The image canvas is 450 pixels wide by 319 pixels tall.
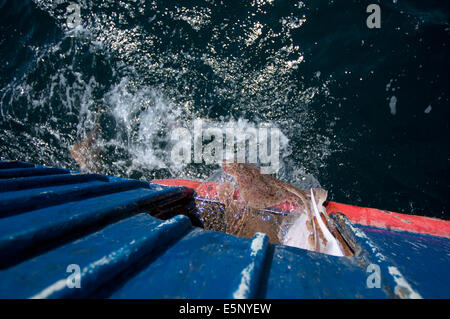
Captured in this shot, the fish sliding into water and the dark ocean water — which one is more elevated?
the dark ocean water

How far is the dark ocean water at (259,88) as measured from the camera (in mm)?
4148

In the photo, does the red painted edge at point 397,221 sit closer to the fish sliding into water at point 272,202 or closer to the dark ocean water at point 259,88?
the fish sliding into water at point 272,202

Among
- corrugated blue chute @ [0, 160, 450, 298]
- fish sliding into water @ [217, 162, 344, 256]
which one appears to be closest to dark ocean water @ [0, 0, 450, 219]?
fish sliding into water @ [217, 162, 344, 256]

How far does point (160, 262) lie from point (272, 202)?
2047 mm

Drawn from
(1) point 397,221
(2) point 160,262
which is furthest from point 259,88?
(2) point 160,262

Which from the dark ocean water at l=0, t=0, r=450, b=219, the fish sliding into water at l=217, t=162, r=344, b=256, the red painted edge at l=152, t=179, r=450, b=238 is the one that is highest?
the dark ocean water at l=0, t=0, r=450, b=219

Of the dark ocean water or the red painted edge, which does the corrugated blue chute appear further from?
the dark ocean water

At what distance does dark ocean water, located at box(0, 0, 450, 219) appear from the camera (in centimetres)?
415

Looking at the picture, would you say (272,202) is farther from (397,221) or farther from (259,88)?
(259,88)

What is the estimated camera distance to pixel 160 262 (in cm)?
118

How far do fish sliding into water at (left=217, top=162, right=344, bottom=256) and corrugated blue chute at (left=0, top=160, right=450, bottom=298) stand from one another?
1.88 ft

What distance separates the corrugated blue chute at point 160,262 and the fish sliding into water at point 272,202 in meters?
0.57

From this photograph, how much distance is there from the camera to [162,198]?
2205mm

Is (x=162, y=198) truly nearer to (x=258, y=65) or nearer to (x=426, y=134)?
(x=258, y=65)
